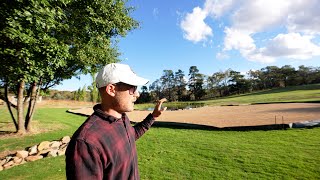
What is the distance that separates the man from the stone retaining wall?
8533 mm

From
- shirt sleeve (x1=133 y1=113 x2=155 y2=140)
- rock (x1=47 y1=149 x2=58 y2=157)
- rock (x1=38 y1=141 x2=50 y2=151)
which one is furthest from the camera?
rock (x1=38 y1=141 x2=50 y2=151)

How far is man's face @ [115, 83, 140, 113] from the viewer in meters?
2.51

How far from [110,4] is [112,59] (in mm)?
4103

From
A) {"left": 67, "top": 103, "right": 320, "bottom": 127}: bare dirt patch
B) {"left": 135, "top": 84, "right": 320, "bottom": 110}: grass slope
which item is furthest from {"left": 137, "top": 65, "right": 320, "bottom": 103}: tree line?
{"left": 67, "top": 103, "right": 320, "bottom": 127}: bare dirt patch

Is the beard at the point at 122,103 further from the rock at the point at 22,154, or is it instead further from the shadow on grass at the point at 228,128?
the shadow on grass at the point at 228,128

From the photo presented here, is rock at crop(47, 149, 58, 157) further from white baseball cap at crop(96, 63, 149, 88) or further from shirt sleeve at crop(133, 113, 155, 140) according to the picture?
white baseball cap at crop(96, 63, 149, 88)

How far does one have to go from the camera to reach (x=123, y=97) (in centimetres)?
253

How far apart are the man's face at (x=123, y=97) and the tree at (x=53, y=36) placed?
5944mm

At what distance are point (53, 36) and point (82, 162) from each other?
9905 mm

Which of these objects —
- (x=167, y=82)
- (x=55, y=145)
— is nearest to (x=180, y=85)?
(x=167, y=82)

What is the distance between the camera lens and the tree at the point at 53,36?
7.58m

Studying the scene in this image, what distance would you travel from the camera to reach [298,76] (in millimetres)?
81562

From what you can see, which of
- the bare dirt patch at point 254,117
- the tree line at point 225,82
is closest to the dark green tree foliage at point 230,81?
the tree line at point 225,82

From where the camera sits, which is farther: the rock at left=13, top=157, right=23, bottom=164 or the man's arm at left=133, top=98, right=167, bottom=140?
the rock at left=13, top=157, right=23, bottom=164
